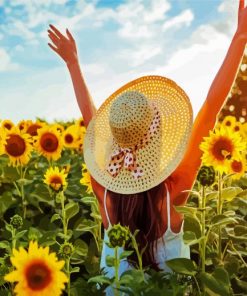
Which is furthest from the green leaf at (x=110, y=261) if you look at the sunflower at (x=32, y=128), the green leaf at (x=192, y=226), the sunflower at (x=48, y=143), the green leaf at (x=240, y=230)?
the sunflower at (x=32, y=128)

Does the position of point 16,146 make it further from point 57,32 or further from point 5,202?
point 57,32

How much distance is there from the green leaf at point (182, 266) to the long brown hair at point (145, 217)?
173mm

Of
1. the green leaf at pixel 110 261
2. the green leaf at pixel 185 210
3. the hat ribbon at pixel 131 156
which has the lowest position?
the green leaf at pixel 110 261

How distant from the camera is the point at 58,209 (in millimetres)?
4246

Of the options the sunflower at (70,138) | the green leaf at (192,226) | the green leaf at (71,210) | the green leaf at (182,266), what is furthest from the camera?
the sunflower at (70,138)

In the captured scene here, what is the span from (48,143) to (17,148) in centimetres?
35

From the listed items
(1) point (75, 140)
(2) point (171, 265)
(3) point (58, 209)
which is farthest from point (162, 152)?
(1) point (75, 140)

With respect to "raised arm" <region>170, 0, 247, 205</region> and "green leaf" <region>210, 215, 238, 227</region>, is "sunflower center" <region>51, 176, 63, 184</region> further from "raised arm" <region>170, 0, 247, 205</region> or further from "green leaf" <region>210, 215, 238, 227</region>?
"green leaf" <region>210, 215, 238, 227</region>

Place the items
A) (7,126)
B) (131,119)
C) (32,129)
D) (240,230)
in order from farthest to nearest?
(7,126), (32,129), (240,230), (131,119)

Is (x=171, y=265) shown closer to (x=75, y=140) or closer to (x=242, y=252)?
(x=242, y=252)

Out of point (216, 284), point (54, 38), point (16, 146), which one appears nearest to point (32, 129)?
point (16, 146)

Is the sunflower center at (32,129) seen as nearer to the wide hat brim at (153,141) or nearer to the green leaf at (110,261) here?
the wide hat brim at (153,141)

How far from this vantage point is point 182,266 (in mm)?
2502

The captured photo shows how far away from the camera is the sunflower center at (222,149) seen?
2619 millimetres
